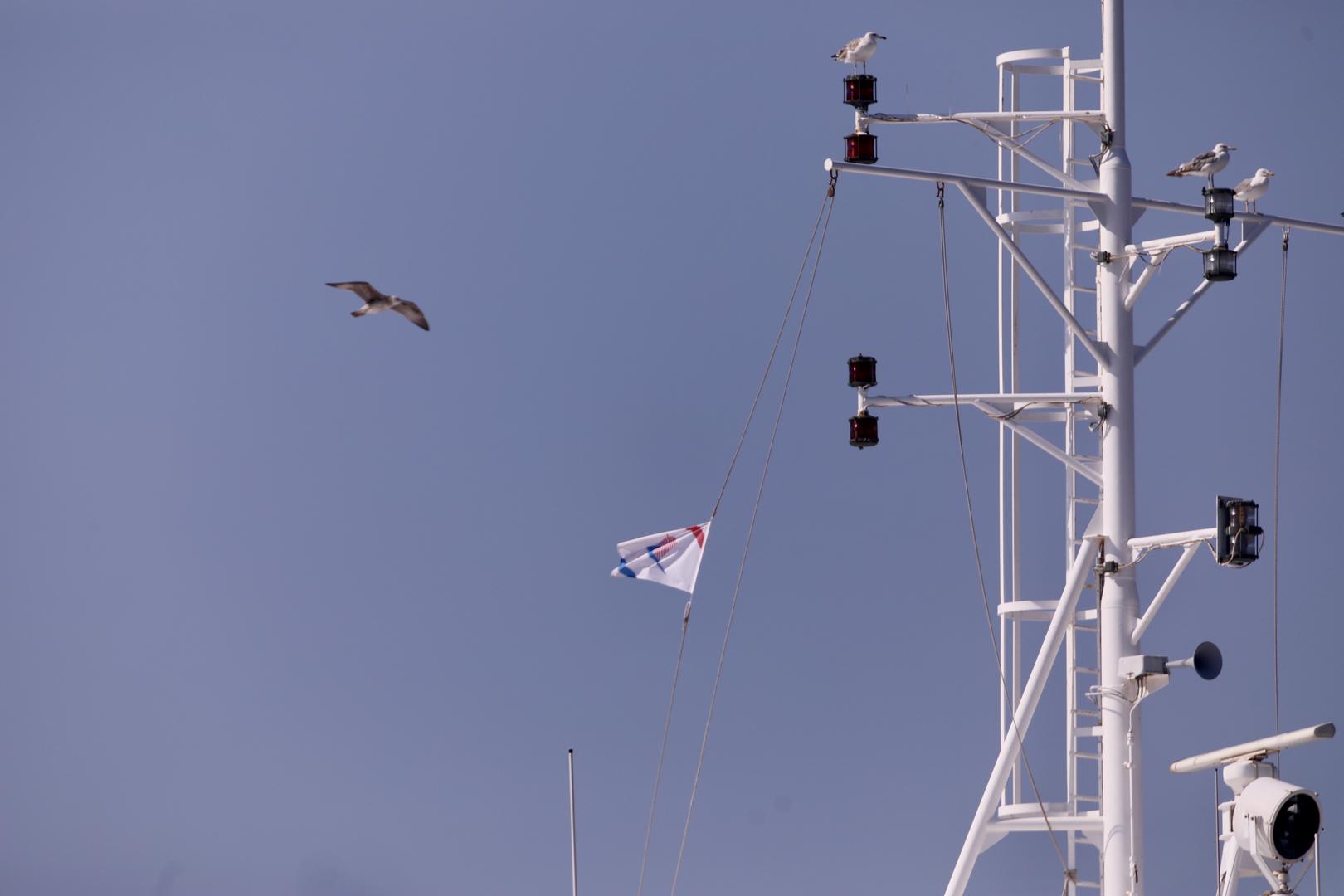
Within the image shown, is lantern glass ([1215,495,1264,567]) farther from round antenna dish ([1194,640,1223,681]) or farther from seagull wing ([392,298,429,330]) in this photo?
seagull wing ([392,298,429,330])

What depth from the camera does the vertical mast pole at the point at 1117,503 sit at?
29.6 m

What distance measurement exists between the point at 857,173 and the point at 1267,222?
5401 mm

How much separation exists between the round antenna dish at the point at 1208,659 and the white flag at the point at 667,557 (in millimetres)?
8508

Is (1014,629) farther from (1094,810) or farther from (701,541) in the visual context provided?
(701,541)

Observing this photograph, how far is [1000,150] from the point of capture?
33156 mm

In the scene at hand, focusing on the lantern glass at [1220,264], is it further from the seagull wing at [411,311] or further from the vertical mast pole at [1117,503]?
the seagull wing at [411,311]

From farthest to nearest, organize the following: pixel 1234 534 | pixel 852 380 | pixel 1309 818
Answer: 1. pixel 852 380
2. pixel 1234 534
3. pixel 1309 818

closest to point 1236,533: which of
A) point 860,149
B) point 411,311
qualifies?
point 860,149

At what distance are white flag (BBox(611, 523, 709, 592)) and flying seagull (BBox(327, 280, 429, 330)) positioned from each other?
13.6ft

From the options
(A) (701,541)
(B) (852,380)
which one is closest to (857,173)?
(B) (852,380)

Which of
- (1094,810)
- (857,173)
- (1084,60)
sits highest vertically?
(1084,60)

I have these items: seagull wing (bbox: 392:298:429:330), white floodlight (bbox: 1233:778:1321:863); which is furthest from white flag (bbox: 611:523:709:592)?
white floodlight (bbox: 1233:778:1321:863)

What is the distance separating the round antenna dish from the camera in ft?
93.1

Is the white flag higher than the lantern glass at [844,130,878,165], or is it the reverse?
the lantern glass at [844,130,878,165]
